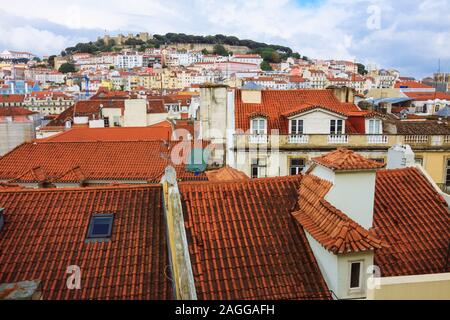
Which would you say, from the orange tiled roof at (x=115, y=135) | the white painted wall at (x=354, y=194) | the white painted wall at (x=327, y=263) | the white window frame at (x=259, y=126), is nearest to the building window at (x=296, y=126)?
the white window frame at (x=259, y=126)

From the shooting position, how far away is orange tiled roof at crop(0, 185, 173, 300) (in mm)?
8656

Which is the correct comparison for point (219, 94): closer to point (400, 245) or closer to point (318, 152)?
point (318, 152)

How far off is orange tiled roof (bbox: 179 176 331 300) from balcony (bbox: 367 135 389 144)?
1293 centimetres

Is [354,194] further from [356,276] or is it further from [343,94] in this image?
[343,94]

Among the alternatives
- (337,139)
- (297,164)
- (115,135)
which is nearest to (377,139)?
(337,139)

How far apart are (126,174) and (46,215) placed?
12866mm

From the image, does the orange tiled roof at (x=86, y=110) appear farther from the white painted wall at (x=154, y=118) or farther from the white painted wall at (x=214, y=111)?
the white painted wall at (x=214, y=111)

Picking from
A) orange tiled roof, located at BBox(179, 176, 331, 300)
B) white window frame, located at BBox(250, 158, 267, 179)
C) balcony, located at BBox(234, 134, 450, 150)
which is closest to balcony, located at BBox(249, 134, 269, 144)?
balcony, located at BBox(234, 134, 450, 150)

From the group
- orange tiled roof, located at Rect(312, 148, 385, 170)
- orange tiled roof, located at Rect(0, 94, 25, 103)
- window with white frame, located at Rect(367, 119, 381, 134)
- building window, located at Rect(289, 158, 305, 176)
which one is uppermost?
orange tiled roof, located at Rect(0, 94, 25, 103)

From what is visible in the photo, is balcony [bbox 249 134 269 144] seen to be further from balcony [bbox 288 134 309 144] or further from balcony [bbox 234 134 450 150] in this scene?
balcony [bbox 288 134 309 144]

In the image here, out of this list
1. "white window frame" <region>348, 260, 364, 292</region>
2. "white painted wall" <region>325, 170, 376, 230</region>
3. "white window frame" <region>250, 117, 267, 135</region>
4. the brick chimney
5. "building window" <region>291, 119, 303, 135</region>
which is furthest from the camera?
the brick chimney

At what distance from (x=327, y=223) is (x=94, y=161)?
18420mm

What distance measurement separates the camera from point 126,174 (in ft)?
75.8
